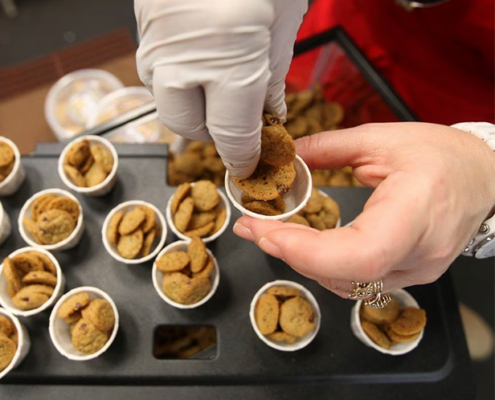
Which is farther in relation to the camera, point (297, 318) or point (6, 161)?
point (6, 161)

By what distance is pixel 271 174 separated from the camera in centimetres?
87

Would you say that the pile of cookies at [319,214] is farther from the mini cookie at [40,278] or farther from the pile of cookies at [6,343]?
the pile of cookies at [6,343]

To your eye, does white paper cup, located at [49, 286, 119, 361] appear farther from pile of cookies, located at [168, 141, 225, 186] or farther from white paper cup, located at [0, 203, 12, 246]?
pile of cookies, located at [168, 141, 225, 186]

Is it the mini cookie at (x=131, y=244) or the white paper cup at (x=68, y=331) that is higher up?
the mini cookie at (x=131, y=244)

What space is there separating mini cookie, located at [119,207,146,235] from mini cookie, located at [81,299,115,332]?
18cm

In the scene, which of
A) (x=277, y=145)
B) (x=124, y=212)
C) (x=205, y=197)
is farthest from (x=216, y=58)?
(x=124, y=212)

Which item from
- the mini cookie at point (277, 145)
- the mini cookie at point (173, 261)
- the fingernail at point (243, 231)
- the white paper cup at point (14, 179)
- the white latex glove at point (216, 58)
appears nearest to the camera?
the white latex glove at point (216, 58)

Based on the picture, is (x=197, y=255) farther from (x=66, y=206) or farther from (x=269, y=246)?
(x=66, y=206)

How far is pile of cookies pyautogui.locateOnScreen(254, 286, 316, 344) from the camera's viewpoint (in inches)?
39.3

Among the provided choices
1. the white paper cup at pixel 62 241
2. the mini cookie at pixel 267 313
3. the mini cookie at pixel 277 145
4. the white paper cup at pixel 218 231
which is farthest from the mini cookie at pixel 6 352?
the mini cookie at pixel 277 145

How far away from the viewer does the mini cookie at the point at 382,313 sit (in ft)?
3.39

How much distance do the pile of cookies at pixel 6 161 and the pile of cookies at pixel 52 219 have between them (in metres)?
0.12

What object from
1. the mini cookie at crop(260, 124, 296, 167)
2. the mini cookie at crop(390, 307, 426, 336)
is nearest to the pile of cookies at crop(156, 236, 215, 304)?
the mini cookie at crop(260, 124, 296, 167)

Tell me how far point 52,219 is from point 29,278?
151mm
